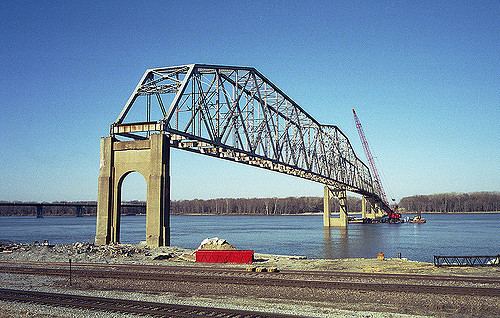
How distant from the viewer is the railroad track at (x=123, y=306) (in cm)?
1580

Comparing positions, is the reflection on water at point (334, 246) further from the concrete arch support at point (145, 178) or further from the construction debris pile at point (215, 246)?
the concrete arch support at point (145, 178)

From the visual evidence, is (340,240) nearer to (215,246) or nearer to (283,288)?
(215,246)

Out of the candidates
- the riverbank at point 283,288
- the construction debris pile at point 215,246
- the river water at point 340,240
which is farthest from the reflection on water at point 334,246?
the riverbank at point 283,288

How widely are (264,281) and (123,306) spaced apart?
741 centimetres

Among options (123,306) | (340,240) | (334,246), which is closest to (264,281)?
(123,306)

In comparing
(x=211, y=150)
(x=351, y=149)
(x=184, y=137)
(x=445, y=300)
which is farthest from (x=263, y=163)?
(x=351, y=149)

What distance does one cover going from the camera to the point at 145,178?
4338cm

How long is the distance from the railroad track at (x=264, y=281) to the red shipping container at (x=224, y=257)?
6.83m

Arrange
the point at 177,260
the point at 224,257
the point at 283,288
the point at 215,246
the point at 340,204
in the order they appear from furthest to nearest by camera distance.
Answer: the point at 340,204 < the point at 215,246 < the point at 177,260 < the point at 224,257 < the point at 283,288

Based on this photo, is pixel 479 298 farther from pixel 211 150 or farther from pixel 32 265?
pixel 211 150

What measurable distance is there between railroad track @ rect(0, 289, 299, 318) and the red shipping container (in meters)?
14.5

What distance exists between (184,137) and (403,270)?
89.3 feet

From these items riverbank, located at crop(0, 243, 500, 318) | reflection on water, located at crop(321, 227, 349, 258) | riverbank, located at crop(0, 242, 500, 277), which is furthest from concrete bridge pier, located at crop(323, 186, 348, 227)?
riverbank, located at crop(0, 243, 500, 318)

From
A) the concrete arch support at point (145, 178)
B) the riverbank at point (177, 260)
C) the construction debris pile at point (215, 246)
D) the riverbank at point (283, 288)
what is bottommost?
the riverbank at point (177, 260)
